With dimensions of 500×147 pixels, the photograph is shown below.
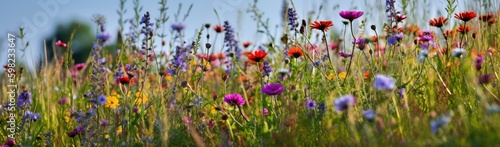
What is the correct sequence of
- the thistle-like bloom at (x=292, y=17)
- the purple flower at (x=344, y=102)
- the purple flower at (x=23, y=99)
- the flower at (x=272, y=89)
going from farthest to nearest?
the thistle-like bloom at (x=292, y=17) < the purple flower at (x=23, y=99) < the flower at (x=272, y=89) < the purple flower at (x=344, y=102)

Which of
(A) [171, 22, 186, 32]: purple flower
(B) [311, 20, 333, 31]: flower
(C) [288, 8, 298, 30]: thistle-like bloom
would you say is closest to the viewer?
Result: (B) [311, 20, 333, 31]: flower

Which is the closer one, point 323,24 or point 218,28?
point 323,24

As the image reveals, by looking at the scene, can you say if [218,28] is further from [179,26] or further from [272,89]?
[272,89]

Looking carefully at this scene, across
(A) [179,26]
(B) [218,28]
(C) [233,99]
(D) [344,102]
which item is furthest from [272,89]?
(B) [218,28]

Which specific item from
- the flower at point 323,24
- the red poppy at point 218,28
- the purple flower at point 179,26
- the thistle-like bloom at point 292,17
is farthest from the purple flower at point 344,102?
the red poppy at point 218,28

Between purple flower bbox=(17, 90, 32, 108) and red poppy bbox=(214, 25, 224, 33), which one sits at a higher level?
red poppy bbox=(214, 25, 224, 33)

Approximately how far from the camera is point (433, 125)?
4.60ft

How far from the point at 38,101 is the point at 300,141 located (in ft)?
5.16

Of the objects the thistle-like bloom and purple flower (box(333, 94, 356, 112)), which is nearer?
purple flower (box(333, 94, 356, 112))

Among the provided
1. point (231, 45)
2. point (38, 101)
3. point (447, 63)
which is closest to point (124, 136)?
point (38, 101)

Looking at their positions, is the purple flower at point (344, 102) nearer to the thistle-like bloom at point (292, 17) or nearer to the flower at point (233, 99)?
the flower at point (233, 99)

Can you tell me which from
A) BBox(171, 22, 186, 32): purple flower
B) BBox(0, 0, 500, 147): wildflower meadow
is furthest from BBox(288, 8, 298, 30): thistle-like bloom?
BBox(171, 22, 186, 32): purple flower

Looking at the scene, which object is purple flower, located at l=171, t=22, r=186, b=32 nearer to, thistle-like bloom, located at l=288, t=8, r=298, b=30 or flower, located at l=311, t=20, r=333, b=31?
thistle-like bloom, located at l=288, t=8, r=298, b=30

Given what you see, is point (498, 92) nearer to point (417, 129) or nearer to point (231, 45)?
point (417, 129)
